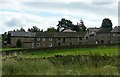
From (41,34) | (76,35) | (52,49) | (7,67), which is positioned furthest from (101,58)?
(41,34)

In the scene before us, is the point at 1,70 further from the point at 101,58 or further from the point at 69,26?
the point at 69,26

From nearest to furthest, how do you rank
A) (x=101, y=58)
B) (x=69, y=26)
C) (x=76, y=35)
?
(x=101, y=58) → (x=76, y=35) → (x=69, y=26)

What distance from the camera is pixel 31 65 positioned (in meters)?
16.3

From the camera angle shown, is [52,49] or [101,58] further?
[52,49]

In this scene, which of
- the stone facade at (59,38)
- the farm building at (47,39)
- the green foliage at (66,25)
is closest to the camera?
the stone facade at (59,38)

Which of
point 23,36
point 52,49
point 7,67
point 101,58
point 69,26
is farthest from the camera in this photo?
Answer: point 69,26

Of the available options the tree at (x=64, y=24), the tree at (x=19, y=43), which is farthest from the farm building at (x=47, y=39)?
the tree at (x=64, y=24)

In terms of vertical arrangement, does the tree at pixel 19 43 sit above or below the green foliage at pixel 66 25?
below

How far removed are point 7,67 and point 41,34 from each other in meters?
76.0

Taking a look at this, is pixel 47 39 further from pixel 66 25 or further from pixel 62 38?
pixel 66 25

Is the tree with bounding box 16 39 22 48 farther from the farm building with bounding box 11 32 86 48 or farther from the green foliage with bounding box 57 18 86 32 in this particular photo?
the green foliage with bounding box 57 18 86 32

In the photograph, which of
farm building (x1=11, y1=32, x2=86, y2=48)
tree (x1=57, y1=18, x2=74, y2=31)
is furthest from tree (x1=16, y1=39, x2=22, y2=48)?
tree (x1=57, y1=18, x2=74, y2=31)

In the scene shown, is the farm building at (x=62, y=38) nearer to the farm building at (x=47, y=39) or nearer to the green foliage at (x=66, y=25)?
the farm building at (x=47, y=39)

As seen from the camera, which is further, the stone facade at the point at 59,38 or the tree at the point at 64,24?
the tree at the point at 64,24
